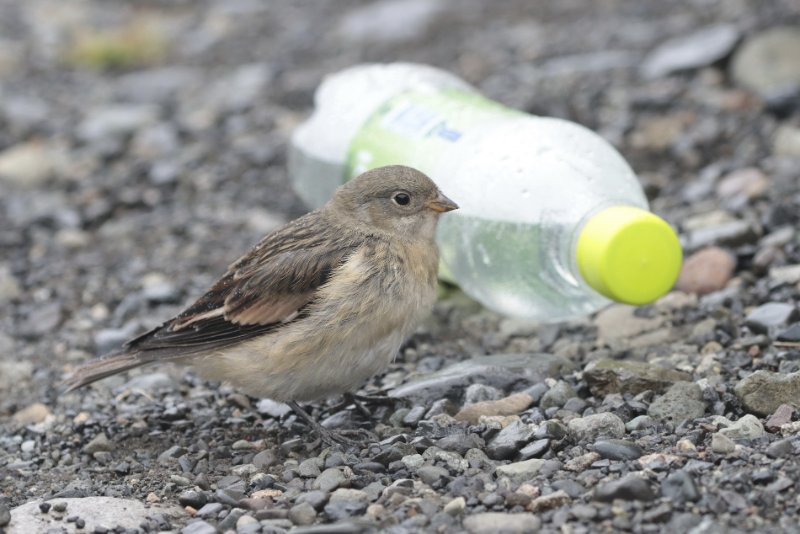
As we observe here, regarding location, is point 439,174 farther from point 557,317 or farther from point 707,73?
point 707,73

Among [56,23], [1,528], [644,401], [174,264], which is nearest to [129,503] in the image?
→ [1,528]

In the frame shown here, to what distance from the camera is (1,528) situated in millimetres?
3818

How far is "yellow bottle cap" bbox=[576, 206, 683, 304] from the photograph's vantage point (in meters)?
4.61

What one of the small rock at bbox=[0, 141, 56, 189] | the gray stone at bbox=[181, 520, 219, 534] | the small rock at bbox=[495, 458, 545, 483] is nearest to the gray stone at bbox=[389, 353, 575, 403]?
the small rock at bbox=[495, 458, 545, 483]

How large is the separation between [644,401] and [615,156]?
1.33m

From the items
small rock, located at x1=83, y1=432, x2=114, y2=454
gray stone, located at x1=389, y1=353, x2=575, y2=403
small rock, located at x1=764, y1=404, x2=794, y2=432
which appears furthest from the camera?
gray stone, located at x1=389, y1=353, x2=575, y2=403

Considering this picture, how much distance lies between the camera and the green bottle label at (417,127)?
5781 millimetres

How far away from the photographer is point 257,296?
4738 millimetres

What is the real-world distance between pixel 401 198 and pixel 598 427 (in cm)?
134

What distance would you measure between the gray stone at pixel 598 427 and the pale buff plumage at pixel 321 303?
82 cm

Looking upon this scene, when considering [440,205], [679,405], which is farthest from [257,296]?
[679,405]

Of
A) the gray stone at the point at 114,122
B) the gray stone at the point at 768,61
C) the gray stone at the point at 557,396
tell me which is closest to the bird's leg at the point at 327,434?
the gray stone at the point at 557,396

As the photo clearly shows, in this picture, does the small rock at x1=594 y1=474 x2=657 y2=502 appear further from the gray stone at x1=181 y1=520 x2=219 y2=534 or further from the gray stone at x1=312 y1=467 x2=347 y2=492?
the gray stone at x1=181 y1=520 x2=219 y2=534

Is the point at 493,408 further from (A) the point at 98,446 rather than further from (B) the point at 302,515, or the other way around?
(A) the point at 98,446
